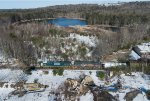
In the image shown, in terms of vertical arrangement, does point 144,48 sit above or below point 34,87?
above

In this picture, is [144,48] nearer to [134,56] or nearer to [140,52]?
[140,52]

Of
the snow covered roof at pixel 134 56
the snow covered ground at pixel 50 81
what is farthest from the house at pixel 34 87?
the snow covered roof at pixel 134 56

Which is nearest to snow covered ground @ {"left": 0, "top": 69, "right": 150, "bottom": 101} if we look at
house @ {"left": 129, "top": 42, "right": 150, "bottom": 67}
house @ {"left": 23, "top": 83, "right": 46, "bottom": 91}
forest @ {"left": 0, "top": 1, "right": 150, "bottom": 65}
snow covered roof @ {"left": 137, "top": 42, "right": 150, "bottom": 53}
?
house @ {"left": 23, "top": 83, "right": 46, "bottom": 91}

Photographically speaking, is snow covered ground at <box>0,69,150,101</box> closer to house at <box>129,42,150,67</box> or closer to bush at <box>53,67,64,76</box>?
bush at <box>53,67,64,76</box>

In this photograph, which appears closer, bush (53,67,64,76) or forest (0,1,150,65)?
bush (53,67,64,76)

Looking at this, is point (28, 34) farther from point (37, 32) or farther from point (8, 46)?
point (8, 46)

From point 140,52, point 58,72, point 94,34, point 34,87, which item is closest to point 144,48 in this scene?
point 140,52

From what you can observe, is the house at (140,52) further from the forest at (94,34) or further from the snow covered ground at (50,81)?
the snow covered ground at (50,81)

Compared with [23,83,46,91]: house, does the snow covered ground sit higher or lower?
lower
